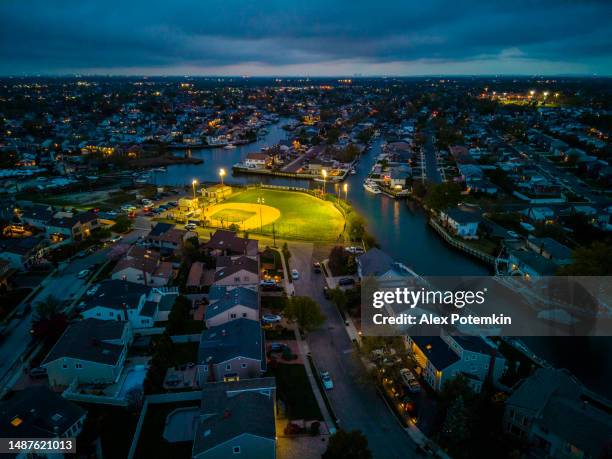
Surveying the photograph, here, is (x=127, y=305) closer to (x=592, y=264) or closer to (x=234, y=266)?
(x=234, y=266)

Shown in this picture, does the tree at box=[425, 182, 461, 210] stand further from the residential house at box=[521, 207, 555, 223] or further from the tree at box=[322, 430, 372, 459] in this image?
the tree at box=[322, 430, 372, 459]

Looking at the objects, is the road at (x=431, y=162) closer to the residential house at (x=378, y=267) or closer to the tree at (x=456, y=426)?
the residential house at (x=378, y=267)

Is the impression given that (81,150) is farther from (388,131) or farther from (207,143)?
(388,131)

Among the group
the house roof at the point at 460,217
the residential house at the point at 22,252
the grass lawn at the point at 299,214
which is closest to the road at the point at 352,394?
the grass lawn at the point at 299,214

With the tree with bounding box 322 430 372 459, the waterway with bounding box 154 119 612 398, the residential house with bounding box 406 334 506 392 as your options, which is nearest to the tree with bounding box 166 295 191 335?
the tree with bounding box 322 430 372 459

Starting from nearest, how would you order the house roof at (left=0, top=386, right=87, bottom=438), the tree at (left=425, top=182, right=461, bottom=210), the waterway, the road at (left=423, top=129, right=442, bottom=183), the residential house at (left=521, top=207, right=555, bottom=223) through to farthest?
the house roof at (left=0, top=386, right=87, bottom=438), the waterway, the residential house at (left=521, top=207, right=555, bottom=223), the tree at (left=425, top=182, right=461, bottom=210), the road at (left=423, top=129, right=442, bottom=183)
